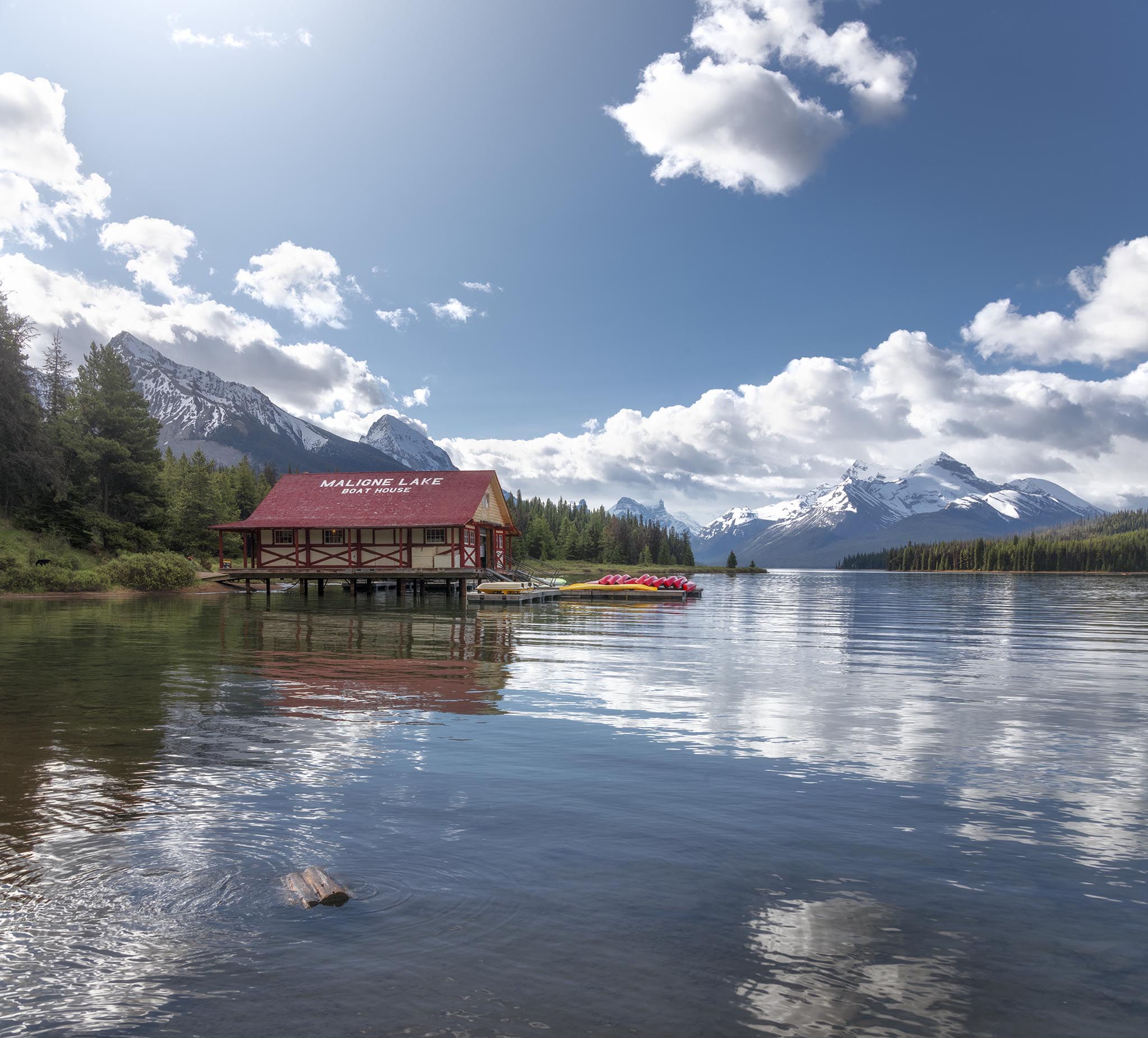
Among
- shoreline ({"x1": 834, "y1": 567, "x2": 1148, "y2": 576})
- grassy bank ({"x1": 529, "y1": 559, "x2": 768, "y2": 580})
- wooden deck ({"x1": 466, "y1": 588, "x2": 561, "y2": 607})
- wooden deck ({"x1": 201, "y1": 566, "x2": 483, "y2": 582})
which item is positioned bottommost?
shoreline ({"x1": 834, "y1": 567, "x2": 1148, "y2": 576})

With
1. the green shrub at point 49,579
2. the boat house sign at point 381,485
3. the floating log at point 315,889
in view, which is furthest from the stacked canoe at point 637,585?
the floating log at point 315,889

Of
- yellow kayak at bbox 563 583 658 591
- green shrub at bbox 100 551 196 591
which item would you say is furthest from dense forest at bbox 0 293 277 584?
yellow kayak at bbox 563 583 658 591

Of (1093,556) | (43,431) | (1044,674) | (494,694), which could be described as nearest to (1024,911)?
(494,694)

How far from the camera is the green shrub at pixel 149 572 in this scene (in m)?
50.4

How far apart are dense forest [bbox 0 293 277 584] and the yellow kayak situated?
3419cm

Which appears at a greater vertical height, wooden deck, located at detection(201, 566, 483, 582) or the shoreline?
wooden deck, located at detection(201, 566, 483, 582)

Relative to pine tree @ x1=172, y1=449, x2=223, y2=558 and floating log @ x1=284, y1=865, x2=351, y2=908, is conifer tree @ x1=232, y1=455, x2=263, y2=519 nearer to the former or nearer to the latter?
pine tree @ x1=172, y1=449, x2=223, y2=558

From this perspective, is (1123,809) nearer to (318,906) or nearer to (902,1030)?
(902,1030)

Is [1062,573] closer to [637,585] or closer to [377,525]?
[637,585]

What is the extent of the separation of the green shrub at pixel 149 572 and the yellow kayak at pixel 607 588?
27.7 metres

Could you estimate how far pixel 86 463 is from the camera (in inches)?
2331

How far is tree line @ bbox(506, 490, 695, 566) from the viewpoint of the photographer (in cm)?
13838

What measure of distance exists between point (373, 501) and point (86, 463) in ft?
79.1

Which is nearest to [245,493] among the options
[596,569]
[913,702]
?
[596,569]
